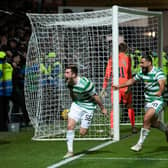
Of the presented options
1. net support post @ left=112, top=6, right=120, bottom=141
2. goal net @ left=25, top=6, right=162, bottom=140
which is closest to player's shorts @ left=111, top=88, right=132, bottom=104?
goal net @ left=25, top=6, right=162, bottom=140

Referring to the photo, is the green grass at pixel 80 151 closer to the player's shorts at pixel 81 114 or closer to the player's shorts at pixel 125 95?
the player's shorts at pixel 81 114

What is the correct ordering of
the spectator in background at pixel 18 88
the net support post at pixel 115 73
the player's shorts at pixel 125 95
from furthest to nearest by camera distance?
the spectator in background at pixel 18 88, the player's shorts at pixel 125 95, the net support post at pixel 115 73

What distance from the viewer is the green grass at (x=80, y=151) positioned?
10.7 m

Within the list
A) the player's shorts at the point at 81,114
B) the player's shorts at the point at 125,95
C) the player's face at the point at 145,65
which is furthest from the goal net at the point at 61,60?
the player's face at the point at 145,65

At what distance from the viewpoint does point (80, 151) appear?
12289mm

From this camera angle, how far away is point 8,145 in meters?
13.6

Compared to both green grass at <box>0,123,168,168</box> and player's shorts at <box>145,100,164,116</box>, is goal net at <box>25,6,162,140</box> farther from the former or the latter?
player's shorts at <box>145,100,164,116</box>

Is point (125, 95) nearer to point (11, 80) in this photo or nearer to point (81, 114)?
point (11, 80)

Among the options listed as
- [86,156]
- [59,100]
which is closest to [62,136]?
[59,100]

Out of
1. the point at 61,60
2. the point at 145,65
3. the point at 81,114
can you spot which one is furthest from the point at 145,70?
the point at 61,60

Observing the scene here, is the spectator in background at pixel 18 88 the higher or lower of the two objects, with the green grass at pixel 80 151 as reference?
higher

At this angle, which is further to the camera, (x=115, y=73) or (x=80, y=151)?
(x=115, y=73)

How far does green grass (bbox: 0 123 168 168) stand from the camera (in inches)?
421

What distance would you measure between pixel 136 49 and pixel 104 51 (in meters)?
2.89
